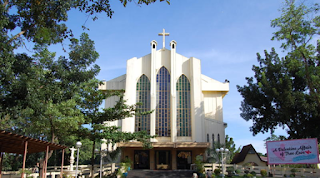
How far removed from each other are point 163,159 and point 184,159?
7.20 ft

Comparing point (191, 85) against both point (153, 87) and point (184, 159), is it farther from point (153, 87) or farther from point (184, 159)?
point (184, 159)

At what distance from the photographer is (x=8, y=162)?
31781mm

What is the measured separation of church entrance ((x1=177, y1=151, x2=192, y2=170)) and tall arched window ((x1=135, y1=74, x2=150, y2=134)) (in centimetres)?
422

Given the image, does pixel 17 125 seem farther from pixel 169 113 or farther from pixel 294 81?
pixel 294 81

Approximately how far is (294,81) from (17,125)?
26732mm

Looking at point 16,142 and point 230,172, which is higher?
point 16,142

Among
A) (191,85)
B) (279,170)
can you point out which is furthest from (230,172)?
(191,85)

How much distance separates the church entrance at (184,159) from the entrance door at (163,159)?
3.42ft

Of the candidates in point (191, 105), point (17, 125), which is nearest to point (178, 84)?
point (191, 105)

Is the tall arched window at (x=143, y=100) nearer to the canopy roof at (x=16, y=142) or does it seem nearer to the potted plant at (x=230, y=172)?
the potted plant at (x=230, y=172)

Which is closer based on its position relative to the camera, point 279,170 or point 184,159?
point 279,170

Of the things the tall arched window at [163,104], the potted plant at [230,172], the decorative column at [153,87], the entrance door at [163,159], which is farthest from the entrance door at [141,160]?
the potted plant at [230,172]

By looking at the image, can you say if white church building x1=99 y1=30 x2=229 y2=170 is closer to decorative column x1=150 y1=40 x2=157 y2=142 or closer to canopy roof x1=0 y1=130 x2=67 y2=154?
decorative column x1=150 y1=40 x2=157 y2=142

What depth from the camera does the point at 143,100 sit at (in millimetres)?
31141
